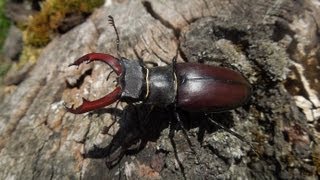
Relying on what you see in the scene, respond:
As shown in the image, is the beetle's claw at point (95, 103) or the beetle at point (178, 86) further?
the beetle at point (178, 86)

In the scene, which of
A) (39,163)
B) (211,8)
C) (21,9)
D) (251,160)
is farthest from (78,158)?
(21,9)

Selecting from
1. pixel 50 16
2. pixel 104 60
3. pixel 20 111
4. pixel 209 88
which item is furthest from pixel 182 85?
pixel 50 16

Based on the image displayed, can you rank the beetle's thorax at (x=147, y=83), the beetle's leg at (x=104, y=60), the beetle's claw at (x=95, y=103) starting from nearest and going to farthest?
the beetle's claw at (x=95, y=103) < the beetle's leg at (x=104, y=60) < the beetle's thorax at (x=147, y=83)

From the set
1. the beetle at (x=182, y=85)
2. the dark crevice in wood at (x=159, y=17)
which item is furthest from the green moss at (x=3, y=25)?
the beetle at (x=182, y=85)

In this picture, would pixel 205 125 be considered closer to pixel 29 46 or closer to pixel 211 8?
pixel 211 8

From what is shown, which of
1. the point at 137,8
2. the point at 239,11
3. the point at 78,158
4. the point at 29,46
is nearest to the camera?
the point at 78,158

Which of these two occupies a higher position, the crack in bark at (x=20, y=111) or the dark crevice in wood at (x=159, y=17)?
the dark crevice in wood at (x=159, y=17)

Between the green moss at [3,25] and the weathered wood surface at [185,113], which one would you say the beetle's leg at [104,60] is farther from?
the green moss at [3,25]
